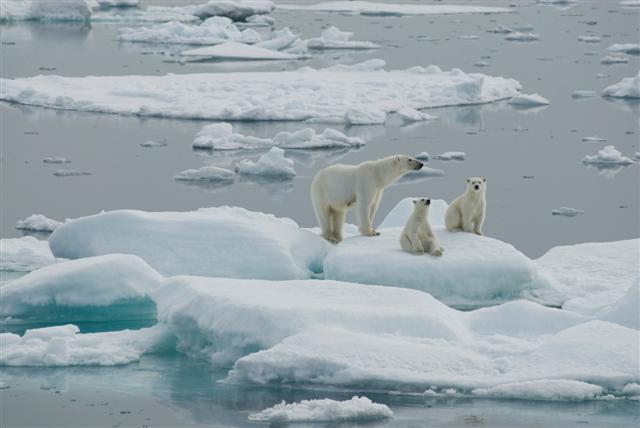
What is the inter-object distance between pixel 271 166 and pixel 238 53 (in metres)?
10.5

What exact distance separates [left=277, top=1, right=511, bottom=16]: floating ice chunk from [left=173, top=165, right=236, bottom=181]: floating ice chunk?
2059cm

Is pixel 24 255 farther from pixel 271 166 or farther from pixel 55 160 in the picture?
pixel 55 160

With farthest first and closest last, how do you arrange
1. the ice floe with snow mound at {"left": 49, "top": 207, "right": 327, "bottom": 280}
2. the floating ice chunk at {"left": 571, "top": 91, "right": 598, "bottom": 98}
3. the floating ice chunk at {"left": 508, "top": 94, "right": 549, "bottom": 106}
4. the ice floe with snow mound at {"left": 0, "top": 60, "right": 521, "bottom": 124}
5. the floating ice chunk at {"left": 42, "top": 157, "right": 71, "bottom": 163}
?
the floating ice chunk at {"left": 571, "top": 91, "right": 598, "bottom": 98}, the floating ice chunk at {"left": 508, "top": 94, "right": 549, "bottom": 106}, the ice floe with snow mound at {"left": 0, "top": 60, "right": 521, "bottom": 124}, the floating ice chunk at {"left": 42, "top": 157, "right": 71, "bottom": 163}, the ice floe with snow mound at {"left": 49, "top": 207, "right": 327, "bottom": 280}

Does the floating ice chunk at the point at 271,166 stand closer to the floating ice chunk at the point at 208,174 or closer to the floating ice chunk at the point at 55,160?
the floating ice chunk at the point at 208,174

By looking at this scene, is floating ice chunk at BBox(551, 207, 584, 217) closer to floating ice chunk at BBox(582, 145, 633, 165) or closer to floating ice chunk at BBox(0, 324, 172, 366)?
floating ice chunk at BBox(582, 145, 633, 165)

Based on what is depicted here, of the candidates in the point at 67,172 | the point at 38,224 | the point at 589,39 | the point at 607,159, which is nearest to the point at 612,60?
the point at 589,39

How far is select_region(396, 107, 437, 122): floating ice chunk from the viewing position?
16.5 m

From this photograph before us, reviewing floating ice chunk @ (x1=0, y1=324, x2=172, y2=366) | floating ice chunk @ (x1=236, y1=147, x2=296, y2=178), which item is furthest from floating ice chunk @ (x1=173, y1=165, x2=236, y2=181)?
floating ice chunk @ (x1=0, y1=324, x2=172, y2=366)

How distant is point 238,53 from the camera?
902 inches

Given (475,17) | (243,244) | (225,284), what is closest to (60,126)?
(243,244)

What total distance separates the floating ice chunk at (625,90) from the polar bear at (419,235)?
427 inches

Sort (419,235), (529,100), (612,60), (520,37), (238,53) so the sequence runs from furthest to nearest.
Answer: (520,37)
(238,53)
(612,60)
(529,100)
(419,235)

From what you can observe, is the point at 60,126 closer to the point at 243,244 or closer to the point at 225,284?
the point at 243,244

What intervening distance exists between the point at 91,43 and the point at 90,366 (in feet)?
64.0
